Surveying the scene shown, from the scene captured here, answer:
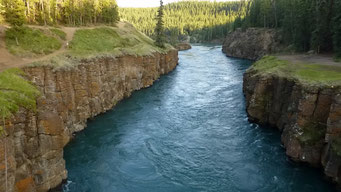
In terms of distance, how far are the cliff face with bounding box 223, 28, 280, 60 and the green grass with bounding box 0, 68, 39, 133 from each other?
75638 millimetres

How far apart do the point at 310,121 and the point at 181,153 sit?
45.6 ft

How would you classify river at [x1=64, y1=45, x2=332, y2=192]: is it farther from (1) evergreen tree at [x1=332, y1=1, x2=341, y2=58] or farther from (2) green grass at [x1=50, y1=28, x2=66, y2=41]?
(1) evergreen tree at [x1=332, y1=1, x2=341, y2=58]

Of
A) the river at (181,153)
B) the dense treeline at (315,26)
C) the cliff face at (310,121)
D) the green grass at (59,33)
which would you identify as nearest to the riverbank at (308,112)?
the cliff face at (310,121)

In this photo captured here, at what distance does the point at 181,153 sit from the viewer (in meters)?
27.0

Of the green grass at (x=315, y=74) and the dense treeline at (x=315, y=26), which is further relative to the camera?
the dense treeline at (x=315, y=26)

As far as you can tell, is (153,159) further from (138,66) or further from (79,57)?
(138,66)

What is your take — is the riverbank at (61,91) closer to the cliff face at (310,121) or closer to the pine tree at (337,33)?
the cliff face at (310,121)

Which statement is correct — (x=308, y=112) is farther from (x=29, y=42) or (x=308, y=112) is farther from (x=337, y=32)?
(x=29, y=42)

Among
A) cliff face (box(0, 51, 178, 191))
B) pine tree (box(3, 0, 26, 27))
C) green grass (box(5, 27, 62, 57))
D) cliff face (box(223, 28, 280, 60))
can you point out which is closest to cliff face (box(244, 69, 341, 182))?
cliff face (box(0, 51, 178, 191))

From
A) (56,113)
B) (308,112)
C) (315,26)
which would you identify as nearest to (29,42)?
(56,113)

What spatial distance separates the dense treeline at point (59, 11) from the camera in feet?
120

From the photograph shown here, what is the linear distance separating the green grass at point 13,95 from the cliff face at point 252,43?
75638mm

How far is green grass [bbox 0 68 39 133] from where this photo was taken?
16.9 meters

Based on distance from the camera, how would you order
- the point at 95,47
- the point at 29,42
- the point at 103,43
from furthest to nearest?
the point at 103,43 → the point at 95,47 → the point at 29,42
